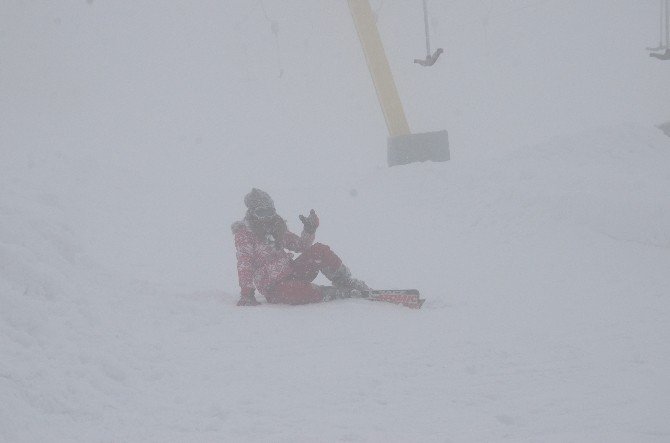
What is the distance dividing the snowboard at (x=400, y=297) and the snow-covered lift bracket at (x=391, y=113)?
9.05 meters

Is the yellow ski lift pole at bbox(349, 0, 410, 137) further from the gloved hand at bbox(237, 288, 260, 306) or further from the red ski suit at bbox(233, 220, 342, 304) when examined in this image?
the gloved hand at bbox(237, 288, 260, 306)

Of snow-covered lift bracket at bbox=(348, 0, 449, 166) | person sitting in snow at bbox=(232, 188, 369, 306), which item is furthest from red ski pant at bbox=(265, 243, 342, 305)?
snow-covered lift bracket at bbox=(348, 0, 449, 166)

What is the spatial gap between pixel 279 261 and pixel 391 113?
1010 cm

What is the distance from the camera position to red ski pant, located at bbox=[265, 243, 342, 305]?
5.05 m

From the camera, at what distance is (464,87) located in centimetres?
4584

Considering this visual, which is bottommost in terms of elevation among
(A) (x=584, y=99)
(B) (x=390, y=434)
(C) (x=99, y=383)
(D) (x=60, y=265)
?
(B) (x=390, y=434)

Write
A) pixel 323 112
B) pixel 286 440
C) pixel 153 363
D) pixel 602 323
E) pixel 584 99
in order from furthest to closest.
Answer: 1. pixel 323 112
2. pixel 584 99
3. pixel 602 323
4. pixel 153 363
5. pixel 286 440

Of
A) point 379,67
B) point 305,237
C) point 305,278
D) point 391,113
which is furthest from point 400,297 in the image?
point 379,67

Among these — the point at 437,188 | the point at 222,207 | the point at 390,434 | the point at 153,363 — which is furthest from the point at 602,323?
the point at 222,207

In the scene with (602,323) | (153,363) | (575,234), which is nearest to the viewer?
(153,363)

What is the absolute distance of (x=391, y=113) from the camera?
1451cm

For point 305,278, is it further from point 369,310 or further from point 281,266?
point 369,310

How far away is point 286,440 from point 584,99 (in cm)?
4010

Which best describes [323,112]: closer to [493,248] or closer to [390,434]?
[493,248]
